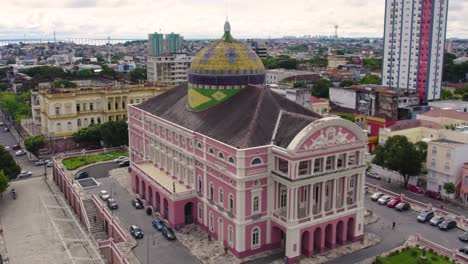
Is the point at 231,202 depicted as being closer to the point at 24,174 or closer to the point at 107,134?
the point at 24,174

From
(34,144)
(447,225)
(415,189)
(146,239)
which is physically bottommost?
(146,239)

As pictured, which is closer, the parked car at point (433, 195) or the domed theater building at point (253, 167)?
the domed theater building at point (253, 167)

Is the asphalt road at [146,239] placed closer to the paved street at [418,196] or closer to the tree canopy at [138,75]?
the paved street at [418,196]

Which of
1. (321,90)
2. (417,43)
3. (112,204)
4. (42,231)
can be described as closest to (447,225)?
(112,204)

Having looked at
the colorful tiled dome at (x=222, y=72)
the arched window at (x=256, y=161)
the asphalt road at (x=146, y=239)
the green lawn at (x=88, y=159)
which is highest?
the colorful tiled dome at (x=222, y=72)

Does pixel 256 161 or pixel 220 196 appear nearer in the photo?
pixel 256 161

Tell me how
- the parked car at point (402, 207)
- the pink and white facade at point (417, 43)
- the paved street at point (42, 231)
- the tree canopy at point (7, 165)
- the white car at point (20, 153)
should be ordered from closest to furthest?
the paved street at point (42, 231) < the parked car at point (402, 207) < the tree canopy at point (7, 165) < the white car at point (20, 153) < the pink and white facade at point (417, 43)

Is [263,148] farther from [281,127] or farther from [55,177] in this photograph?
[55,177]

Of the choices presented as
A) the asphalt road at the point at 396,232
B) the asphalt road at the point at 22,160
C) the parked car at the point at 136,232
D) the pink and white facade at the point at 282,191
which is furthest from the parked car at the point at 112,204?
the asphalt road at the point at 396,232
